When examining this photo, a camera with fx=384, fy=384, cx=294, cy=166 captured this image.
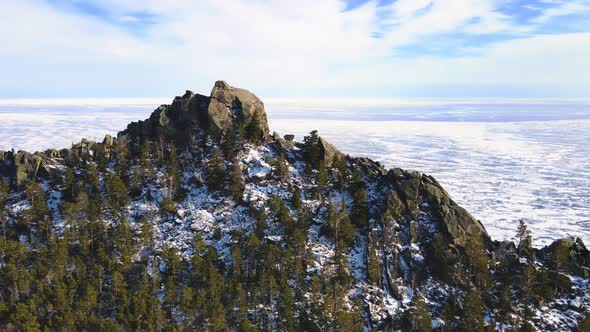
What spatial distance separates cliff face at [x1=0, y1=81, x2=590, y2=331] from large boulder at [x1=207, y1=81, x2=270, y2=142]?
0.37 m

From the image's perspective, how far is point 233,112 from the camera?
87312mm

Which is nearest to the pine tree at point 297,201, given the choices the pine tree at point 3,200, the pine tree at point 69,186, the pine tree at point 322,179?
the pine tree at point 322,179

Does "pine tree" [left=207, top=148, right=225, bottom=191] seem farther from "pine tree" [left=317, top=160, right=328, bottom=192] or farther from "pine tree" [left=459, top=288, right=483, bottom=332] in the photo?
"pine tree" [left=459, top=288, right=483, bottom=332]

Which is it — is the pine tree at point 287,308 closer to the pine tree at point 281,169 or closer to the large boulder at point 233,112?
the pine tree at point 281,169

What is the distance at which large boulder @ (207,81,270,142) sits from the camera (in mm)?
84062

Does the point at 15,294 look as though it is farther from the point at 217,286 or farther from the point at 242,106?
the point at 242,106

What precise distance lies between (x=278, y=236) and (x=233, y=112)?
110 feet

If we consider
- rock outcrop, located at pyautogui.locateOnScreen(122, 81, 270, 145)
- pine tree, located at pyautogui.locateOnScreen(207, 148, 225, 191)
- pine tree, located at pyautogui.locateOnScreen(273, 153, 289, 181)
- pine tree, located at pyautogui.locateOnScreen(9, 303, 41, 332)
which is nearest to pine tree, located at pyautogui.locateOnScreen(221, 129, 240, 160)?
rock outcrop, located at pyautogui.locateOnScreen(122, 81, 270, 145)

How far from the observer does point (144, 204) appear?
73312 millimetres

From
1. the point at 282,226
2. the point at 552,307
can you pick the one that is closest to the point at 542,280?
the point at 552,307

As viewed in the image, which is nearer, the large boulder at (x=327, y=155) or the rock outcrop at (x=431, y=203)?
the rock outcrop at (x=431, y=203)

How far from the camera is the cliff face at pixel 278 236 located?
57.7 m

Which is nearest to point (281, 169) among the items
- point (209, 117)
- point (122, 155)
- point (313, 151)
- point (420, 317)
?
point (313, 151)

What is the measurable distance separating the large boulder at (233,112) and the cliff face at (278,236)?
37cm
